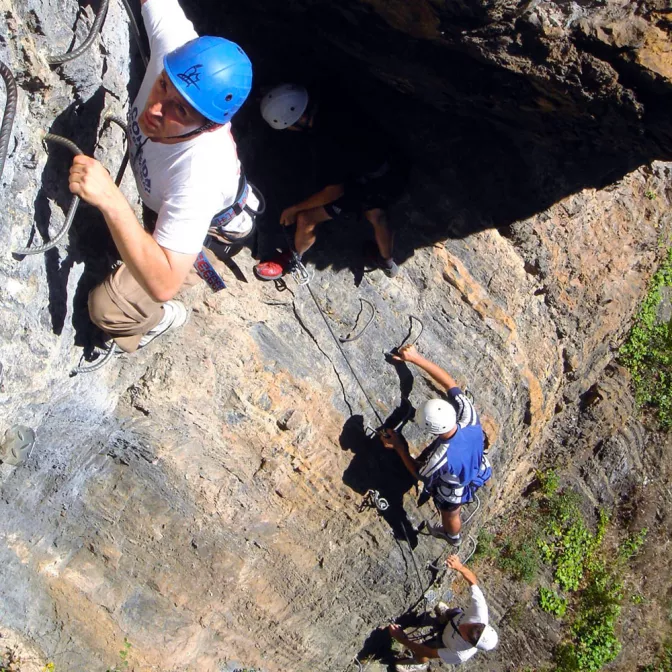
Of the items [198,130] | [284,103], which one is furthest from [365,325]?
[198,130]

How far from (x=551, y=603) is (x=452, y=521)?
2970 mm

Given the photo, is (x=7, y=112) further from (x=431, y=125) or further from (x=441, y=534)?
(x=441, y=534)

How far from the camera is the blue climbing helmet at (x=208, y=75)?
2535 millimetres

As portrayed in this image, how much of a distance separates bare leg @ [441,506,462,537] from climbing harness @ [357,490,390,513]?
74 centimetres

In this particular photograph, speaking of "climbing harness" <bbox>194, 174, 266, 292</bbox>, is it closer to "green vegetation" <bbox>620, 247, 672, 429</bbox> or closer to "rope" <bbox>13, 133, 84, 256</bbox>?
"rope" <bbox>13, 133, 84, 256</bbox>

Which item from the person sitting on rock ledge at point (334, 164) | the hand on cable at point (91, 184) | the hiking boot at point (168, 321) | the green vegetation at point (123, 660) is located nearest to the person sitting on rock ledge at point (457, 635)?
the green vegetation at point (123, 660)

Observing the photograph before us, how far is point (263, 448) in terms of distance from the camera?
4.78 metres

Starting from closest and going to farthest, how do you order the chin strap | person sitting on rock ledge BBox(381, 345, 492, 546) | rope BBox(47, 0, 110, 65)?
1. the chin strap
2. rope BBox(47, 0, 110, 65)
3. person sitting on rock ledge BBox(381, 345, 492, 546)

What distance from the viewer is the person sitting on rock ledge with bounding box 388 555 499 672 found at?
6.39 metres

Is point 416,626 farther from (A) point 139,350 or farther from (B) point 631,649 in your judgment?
(A) point 139,350

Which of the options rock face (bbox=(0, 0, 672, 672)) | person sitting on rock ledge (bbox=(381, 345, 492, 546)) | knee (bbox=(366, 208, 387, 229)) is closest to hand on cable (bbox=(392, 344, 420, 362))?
person sitting on rock ledge (bbox=(381, 345, 492, 546))

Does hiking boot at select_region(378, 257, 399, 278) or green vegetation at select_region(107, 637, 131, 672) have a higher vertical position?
hiking boot at select_region(378, 257, 399, 278)

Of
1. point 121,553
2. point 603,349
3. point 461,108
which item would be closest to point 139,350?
point 121,553

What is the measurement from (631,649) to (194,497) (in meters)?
6.86
